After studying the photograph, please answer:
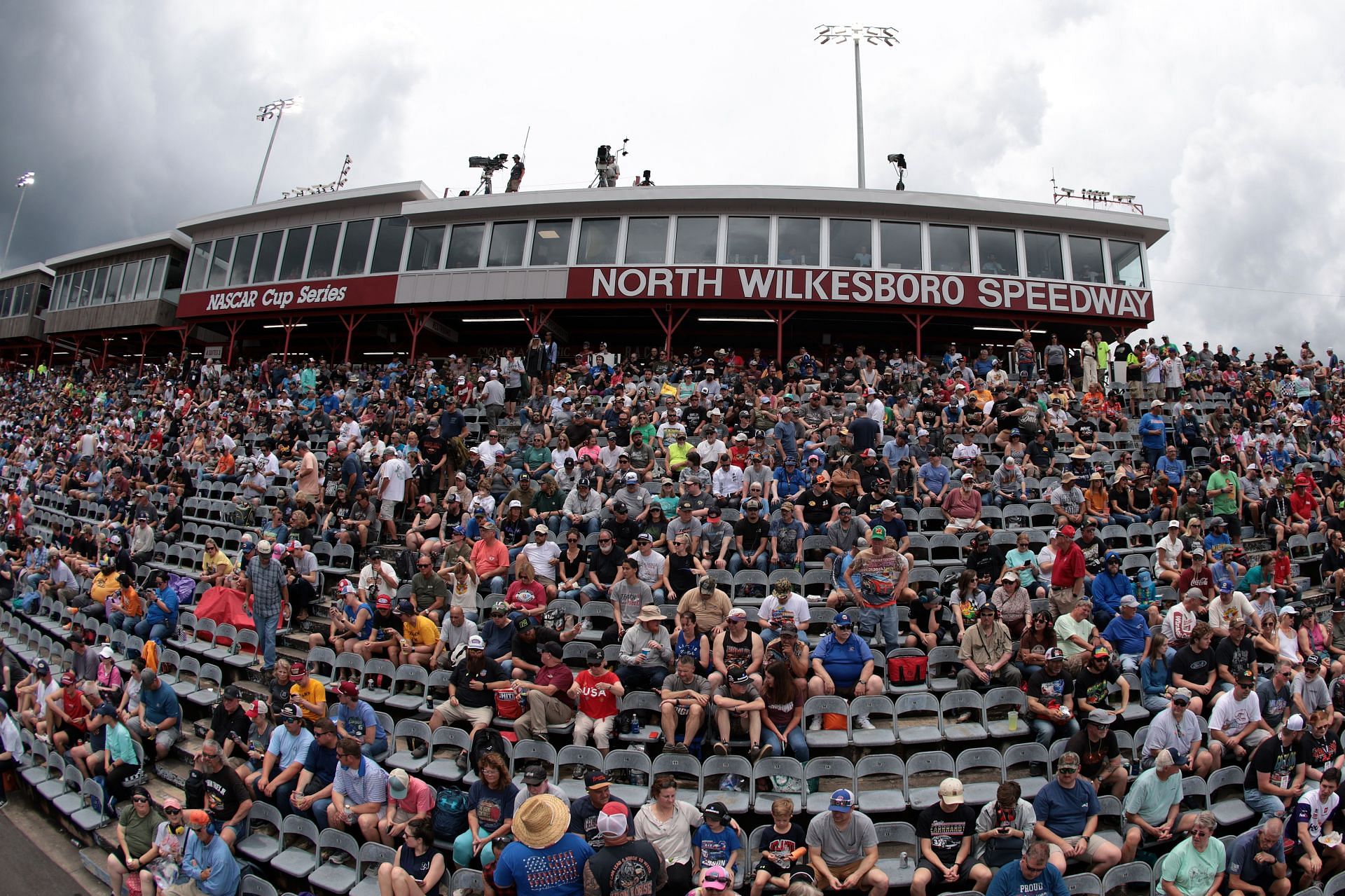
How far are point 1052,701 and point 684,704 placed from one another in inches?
128

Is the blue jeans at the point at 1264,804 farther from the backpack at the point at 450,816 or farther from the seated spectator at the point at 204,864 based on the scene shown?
the seated spectator at the point at 204,864

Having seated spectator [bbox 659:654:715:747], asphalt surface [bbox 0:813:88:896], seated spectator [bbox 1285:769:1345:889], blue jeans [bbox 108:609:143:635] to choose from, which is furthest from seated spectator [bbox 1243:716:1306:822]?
blue jeans [bbox 108:609:143:635]

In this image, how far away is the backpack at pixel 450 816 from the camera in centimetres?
621

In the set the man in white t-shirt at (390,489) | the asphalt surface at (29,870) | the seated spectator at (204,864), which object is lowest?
the asphalt surface at (29,870)

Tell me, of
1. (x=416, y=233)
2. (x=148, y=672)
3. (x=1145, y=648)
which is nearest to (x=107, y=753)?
(x=148, y=672)

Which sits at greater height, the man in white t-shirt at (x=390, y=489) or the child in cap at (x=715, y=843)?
the man in white t-shirt at (x=390, y=489)

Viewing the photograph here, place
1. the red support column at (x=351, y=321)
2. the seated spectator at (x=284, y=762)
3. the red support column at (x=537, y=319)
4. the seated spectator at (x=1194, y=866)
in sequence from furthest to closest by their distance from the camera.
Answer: the red support column at (x=351, y=321) → the red support column at (x=537, y=319) → the seated spectator at (x=284, y=762) → the seated spectator at (x=1194, y=866)

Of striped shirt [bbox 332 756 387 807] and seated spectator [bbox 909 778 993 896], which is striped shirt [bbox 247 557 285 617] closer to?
striped shirt [bbox 332 756 387 807]

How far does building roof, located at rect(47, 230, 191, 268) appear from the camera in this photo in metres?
29.8

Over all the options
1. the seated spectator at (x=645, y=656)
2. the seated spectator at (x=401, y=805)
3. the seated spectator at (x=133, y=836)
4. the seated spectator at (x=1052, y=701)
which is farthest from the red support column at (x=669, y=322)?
the seated spectator at (x=133, y=836)

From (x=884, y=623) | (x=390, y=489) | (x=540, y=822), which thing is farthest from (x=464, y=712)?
(x=390, y=489)

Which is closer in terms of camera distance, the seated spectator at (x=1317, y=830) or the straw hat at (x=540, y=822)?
the straw hat at (x=540, y=822)

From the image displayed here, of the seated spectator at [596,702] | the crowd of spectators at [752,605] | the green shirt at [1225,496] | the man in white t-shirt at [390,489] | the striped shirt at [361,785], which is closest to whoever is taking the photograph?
the crowd of spectators at [752,605]

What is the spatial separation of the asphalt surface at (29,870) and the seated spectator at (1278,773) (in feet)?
32.2
